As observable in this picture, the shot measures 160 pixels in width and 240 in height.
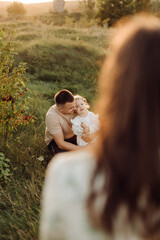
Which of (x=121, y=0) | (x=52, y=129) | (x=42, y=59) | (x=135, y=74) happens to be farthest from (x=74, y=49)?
(x=121, y=0)

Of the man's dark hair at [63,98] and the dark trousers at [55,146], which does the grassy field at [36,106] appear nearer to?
the dark trousers at [55,146]

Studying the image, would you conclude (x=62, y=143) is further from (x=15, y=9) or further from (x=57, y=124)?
(x=15, y=9)

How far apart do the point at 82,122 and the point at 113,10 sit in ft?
64.4

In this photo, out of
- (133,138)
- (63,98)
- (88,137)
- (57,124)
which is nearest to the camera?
(133,138)

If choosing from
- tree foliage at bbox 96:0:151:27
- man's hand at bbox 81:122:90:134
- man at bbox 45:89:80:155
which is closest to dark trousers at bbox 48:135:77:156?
man at bbox 45:89:80:155

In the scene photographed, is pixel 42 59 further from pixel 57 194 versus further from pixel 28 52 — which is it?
pixel 57 194

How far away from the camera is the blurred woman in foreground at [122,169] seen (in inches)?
35.4

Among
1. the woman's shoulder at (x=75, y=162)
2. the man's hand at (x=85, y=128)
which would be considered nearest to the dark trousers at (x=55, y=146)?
the man's hand at (x=85, y=128)

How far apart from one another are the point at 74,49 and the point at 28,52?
1.80 meters

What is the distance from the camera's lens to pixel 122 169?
2.99 feet

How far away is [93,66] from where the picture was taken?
8.98m

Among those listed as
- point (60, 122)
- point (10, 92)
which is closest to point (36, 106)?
point (60, 122)

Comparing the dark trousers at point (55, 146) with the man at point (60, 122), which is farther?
the dark trousers at point (55, 146)

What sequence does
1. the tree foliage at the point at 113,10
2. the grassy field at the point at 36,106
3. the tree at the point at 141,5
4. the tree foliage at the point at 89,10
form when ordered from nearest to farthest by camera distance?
the grassy field at the point at 36,106 < the tree foliage at the point at 113,10 < the tree at the point at 141,5 < the tree foliage at the point at 89,10
